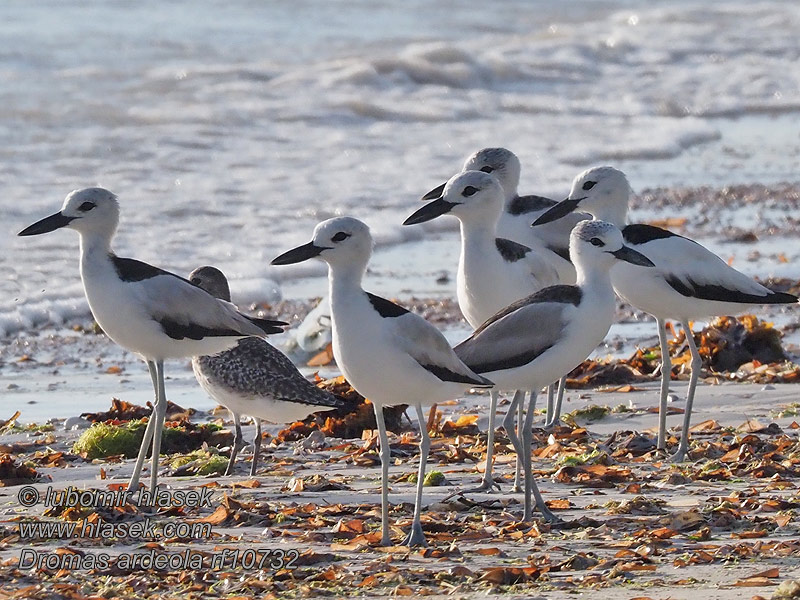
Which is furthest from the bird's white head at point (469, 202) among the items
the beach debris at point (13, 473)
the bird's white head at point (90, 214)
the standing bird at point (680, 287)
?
the beach debris at point (13, 473)

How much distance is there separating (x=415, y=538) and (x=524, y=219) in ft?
11.8

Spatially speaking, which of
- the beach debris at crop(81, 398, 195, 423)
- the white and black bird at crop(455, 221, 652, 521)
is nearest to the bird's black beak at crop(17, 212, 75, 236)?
the beach debris at crop(81, 398, 195, 423)

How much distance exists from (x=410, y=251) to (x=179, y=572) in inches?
313

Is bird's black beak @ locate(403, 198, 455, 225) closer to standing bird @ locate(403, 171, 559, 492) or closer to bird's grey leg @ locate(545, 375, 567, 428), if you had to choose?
standing bird @ locate(403, 171, 559, 492)

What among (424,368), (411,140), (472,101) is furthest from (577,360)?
(472,101)

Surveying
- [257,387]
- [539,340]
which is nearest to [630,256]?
[539,340]

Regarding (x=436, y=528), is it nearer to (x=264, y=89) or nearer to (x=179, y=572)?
(x=179, y=572)

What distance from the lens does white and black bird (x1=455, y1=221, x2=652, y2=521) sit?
5.82 meters

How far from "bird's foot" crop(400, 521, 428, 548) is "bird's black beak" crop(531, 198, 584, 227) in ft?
9.90

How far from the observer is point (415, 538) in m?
5.30

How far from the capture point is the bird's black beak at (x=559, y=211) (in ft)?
26.2

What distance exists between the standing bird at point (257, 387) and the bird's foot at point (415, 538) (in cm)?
168

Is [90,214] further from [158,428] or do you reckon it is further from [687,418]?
[687,418]

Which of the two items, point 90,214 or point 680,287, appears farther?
point 680,287
